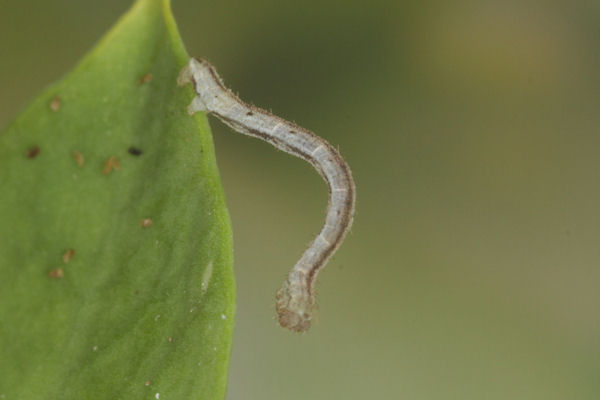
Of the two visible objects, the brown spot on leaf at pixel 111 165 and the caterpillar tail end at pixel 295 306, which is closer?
the brown spot on leaf at pixel 111 165

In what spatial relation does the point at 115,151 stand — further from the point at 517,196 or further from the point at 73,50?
the point at 517,196

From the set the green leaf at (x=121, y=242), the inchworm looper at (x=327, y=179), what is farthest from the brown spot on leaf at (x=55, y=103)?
the inchworm looper at (x=327, y=179)

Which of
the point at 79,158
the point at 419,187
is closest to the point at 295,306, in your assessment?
the point at 79,158

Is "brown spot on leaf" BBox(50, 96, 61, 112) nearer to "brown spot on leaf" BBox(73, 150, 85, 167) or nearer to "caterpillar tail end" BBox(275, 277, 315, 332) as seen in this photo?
"brown spot on leaf" BBox(73, 150, 85, 167)

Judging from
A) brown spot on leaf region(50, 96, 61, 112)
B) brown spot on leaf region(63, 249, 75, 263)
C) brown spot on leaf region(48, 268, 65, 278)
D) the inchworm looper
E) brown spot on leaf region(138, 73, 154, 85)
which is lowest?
brown spot on leaf region(48, 268, 65, 278)

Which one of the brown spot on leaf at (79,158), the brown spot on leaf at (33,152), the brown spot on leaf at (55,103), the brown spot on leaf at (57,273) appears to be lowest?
the brown spot on leaf at (57,273)

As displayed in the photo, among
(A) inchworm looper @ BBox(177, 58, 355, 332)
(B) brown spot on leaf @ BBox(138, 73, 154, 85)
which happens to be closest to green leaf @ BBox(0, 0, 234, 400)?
(B) brown spot on leaf @ BBox(138, 73, 154, 85)

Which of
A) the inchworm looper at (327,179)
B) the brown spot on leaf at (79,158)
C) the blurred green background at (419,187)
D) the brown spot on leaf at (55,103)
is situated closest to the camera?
the brown spot on leaf at (55,103)

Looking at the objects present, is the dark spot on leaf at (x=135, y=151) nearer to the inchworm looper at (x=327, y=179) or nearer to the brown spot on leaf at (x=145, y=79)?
the brown spot on leaf at (x=145, y=79)
